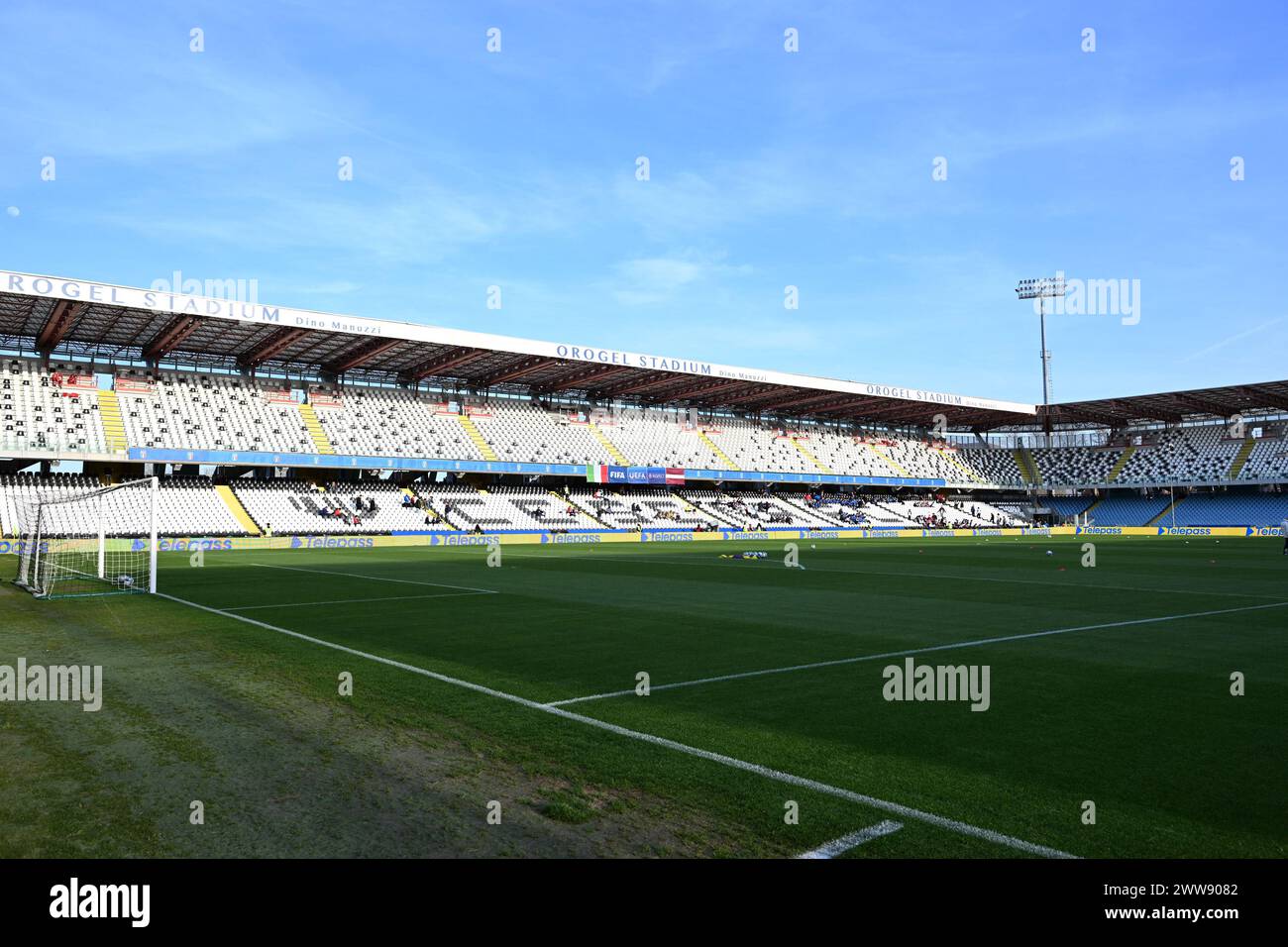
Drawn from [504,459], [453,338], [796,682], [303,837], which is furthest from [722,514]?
[303,837]

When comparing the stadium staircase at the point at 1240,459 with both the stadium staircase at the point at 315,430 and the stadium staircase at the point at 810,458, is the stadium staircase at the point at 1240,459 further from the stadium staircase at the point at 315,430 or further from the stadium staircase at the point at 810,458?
the stadium staircase at the point at 315,430

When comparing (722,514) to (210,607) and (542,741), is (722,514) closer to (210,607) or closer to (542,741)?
(210,607)

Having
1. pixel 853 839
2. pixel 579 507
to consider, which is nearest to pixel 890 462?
pixel 579 507

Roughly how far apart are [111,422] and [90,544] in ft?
51.4

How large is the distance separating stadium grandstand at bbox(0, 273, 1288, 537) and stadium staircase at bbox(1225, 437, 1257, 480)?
0.38 meters

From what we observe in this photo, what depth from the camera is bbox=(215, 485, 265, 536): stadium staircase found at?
148ft

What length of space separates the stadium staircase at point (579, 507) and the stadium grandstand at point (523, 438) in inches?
9.0

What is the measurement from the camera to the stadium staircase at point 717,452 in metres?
69.0

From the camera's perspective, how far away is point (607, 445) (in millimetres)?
65438

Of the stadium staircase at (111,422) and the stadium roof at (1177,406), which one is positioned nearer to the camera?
the stadium staircase at (111,422)

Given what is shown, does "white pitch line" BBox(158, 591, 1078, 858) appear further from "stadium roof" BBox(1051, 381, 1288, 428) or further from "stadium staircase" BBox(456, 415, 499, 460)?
"stadium roof" BBox(1051, 381, 1288, 428)

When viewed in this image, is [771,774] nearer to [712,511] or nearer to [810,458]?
[712,511]

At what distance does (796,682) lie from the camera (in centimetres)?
923

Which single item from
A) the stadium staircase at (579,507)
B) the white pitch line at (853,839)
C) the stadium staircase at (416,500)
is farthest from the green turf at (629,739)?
the stadium staircase at (579,507)
